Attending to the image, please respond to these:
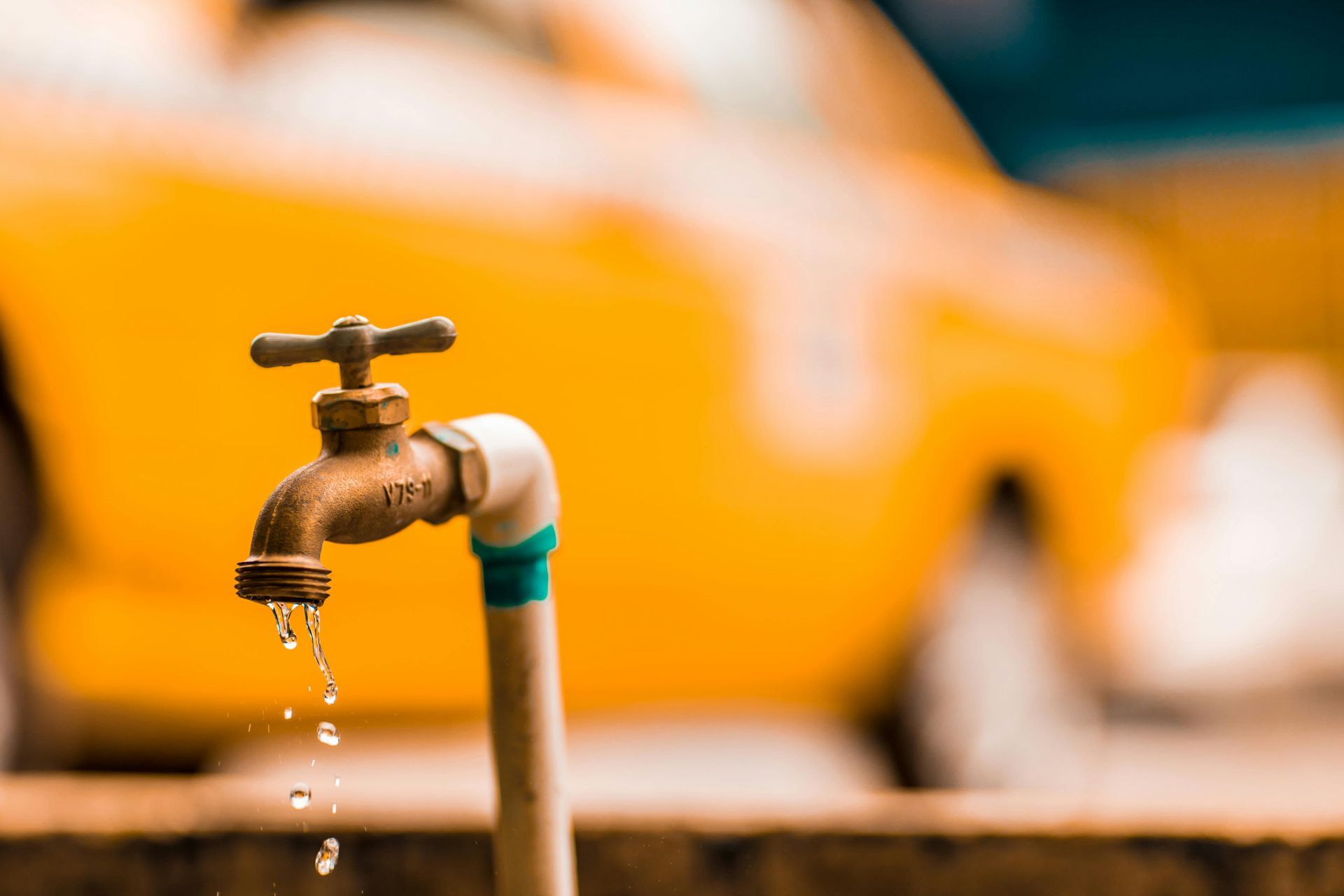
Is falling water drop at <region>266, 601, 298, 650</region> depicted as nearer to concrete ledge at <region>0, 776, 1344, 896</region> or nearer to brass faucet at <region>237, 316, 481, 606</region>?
brass faucet at <region>237, 316, 481, 606</region>

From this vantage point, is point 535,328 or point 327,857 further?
point 535,328

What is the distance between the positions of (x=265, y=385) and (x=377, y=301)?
0.20m

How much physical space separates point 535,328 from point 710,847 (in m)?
1.09

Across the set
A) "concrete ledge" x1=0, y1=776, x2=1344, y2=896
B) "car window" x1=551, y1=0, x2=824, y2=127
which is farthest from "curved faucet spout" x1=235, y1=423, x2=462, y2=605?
"car window" x1=551, y1=0, x2=824, y2=127

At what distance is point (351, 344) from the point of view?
2.97 ft

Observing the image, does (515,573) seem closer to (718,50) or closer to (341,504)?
(341,504)

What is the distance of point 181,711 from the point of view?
2.13m

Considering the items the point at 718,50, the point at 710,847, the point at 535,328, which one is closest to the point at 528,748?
the point at 710,847

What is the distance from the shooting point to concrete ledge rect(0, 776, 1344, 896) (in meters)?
1.29

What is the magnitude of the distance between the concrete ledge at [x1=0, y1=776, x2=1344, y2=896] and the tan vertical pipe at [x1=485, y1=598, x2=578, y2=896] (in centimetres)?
32

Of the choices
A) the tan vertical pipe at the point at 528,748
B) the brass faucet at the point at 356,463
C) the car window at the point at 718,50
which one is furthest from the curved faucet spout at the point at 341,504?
the car window at the point at 718,50

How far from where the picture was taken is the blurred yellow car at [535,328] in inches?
78.7

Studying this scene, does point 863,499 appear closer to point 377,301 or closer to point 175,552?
point 377,301

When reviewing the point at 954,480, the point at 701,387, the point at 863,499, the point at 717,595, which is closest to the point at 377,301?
the point at 701,387
